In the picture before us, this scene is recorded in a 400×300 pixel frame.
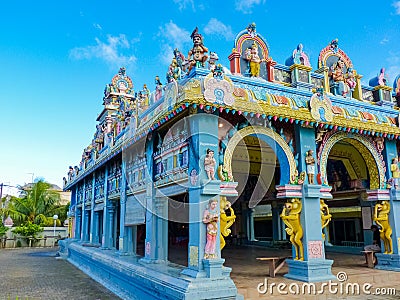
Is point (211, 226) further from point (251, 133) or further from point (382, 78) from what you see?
point (382, 78)

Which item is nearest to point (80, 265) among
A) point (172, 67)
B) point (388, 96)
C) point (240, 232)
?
point (240, 232)

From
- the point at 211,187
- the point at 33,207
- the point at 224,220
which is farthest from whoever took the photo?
the point at 33,207

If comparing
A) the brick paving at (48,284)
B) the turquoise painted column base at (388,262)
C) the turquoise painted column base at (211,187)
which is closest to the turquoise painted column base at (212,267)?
the turquoise painted column base at (211,187)

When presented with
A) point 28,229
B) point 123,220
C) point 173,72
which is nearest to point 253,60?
point 173,72

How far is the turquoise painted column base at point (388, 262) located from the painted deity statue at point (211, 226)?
203 inches

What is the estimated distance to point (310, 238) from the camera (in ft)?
25.1

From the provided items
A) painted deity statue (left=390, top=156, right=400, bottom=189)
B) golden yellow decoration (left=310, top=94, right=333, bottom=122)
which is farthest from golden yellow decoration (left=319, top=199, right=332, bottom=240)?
painted deity statue (left=390, top=156, right=400, bottom=189)

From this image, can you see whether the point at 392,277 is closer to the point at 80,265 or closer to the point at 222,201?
the point at 222,201

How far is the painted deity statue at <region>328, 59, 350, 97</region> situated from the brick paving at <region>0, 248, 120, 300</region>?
7.96 m

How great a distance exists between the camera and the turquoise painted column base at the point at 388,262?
8.72m

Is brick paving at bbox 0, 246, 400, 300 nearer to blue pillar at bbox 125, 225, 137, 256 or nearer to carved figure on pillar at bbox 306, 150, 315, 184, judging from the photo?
blue pillar at bbox 125, 225, 137, 256

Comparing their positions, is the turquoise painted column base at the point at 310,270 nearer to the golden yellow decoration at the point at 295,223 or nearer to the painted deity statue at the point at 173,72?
the golden yellow decoration at the point at 295,223

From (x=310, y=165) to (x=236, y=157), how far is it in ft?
12.1

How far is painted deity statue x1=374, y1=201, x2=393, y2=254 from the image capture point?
29.6 feet
